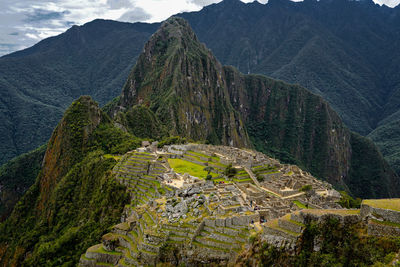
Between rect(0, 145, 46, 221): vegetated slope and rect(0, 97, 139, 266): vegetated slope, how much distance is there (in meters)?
22.8

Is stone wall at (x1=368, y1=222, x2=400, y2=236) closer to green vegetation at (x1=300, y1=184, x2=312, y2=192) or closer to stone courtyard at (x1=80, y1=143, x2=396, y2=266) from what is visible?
stone courtyard at (x1=80, y1=143, x2=396, y2=266)

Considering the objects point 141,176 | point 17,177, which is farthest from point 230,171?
point 17,177

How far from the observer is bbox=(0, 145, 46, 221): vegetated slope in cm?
10212

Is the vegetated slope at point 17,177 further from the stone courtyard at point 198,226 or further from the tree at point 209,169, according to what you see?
the stone courtyard at point 198,226

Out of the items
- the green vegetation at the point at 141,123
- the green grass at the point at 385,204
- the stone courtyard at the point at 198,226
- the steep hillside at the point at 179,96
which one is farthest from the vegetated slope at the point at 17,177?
the green grass at the point at 385,204

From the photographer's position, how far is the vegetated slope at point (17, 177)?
102 metres

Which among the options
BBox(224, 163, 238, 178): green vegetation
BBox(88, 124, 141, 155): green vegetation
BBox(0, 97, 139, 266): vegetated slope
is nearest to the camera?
BBox(0, 97, 139, 266): vegetated slope

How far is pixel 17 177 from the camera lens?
109 metres

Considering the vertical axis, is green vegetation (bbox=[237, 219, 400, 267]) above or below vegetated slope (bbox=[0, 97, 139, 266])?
above

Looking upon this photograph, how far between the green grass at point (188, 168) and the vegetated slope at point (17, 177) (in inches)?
2778

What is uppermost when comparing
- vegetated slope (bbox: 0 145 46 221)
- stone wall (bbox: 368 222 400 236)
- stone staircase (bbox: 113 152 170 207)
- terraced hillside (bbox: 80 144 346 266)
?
stone wall (bbox: 368 222 400 236)

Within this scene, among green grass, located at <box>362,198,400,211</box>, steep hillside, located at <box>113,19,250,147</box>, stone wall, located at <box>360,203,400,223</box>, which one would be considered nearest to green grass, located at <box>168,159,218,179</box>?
green grass, located at <box>362,198,400,211</box>

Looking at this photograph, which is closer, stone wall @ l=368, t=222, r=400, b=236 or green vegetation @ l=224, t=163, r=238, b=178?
stone wall @ l=368, t=222, r=400, b=236

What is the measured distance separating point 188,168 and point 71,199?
88.7ft
